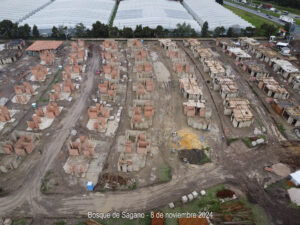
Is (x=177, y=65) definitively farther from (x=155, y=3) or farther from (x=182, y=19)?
(x=155, y=3)

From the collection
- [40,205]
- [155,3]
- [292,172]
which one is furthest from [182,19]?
[40,205]

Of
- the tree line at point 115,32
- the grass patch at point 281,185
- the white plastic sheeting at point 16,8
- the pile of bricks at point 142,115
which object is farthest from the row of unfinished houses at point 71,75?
the grass patch at point 281,185

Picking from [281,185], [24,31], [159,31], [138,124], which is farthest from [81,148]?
[24,31]

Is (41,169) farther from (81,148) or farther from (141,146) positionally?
(141,146)

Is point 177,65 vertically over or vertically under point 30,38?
under

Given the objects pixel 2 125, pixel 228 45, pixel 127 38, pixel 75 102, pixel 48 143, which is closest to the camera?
pixel 48 143

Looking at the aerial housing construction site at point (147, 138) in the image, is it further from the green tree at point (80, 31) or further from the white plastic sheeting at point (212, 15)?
the white plastic sheeting at point (212, 15)
